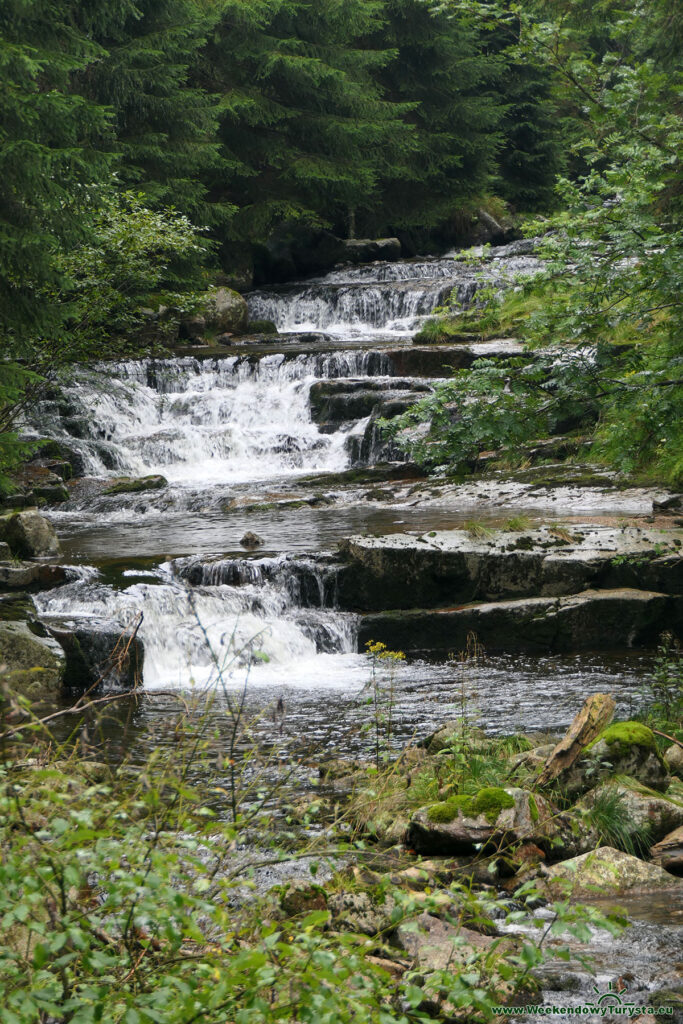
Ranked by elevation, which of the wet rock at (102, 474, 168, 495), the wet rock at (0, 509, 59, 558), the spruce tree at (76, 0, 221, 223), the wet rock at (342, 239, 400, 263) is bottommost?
the wet rock at (0, 509, 59, 558)

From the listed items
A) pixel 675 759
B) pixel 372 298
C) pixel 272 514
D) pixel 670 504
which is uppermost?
pixel 372 298

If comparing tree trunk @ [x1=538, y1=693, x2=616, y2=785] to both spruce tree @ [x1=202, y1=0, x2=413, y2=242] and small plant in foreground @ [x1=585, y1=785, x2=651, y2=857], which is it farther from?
spruce tree @ [x1=202, y1=0, x2=413, y2=242]

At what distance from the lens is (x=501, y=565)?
9.68m

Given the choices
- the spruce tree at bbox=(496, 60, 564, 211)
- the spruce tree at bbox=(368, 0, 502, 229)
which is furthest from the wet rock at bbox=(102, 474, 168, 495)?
the spruce tree at bbox=(496, 60, 564, 211)

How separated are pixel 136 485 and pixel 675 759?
11.5 metres

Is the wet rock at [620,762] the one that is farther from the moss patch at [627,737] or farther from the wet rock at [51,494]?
the wet rock at [51,494]

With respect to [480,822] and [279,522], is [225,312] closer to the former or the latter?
[279,522]

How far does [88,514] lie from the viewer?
1477 centimetres

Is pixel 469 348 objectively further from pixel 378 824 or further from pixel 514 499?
pixel 378 824

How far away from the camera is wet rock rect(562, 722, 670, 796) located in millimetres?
5344

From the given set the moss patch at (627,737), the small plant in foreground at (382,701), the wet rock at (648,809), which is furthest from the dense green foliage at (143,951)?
the small plant in foreground at (382,701)

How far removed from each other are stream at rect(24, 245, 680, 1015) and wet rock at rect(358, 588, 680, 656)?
246 millimetres

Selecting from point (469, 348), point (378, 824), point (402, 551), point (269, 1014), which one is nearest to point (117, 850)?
point (269, 1014)

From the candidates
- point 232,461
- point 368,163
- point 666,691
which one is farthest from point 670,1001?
point 368,163
